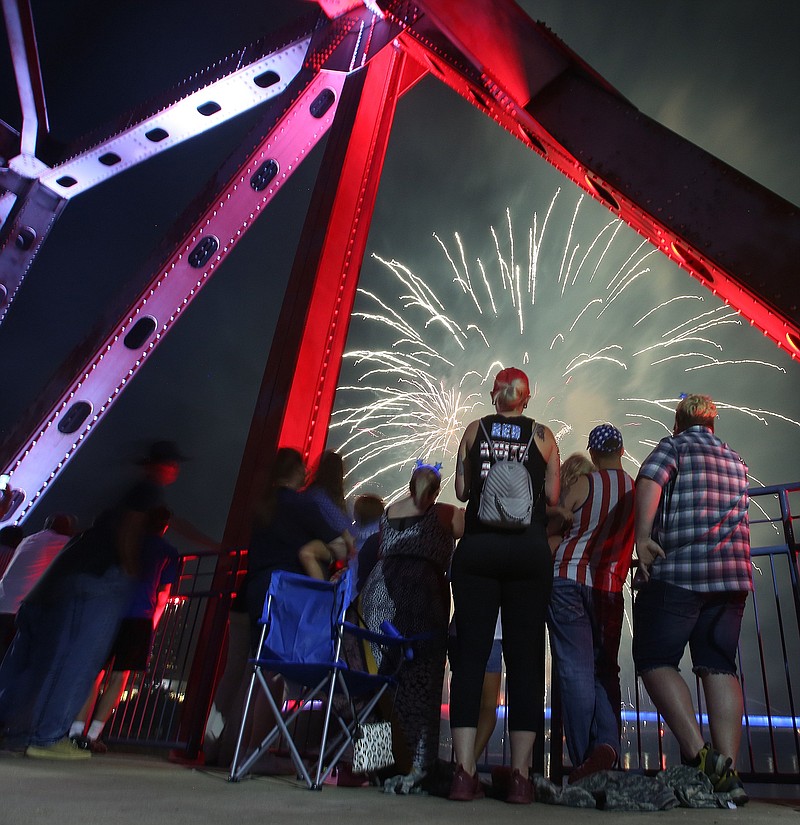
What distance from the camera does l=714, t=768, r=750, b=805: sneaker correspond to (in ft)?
8.78

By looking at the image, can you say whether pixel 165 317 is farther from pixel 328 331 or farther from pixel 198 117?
pixel 198 117

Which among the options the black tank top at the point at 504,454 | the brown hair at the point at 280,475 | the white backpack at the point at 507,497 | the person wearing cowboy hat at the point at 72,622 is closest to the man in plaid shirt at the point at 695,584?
the black tank top at the point at 504,454

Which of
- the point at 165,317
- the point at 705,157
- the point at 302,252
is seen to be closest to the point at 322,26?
the point at 302,252

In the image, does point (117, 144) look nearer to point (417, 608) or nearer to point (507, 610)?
point (417, 608)

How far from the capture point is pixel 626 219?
3.59 meters

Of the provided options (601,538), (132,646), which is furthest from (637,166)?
(132,646)

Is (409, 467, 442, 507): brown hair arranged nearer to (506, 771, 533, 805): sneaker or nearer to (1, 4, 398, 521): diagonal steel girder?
(506, 771, 533, 805): sneaker

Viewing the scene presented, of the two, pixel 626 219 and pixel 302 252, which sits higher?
pixel 302 252

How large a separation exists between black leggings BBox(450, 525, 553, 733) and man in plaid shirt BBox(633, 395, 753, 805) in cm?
60

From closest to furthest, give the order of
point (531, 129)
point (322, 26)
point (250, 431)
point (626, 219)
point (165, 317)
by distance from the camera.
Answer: point (626, 219)
point (531, 129)
point (250, 431)
point (165, 317)
point (322, 26)

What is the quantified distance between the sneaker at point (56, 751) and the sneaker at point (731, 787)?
11.5ft

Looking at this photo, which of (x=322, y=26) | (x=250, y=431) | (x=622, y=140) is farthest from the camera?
(x=322, y=26)

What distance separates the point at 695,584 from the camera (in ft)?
10.1

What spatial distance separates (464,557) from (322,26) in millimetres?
7135
